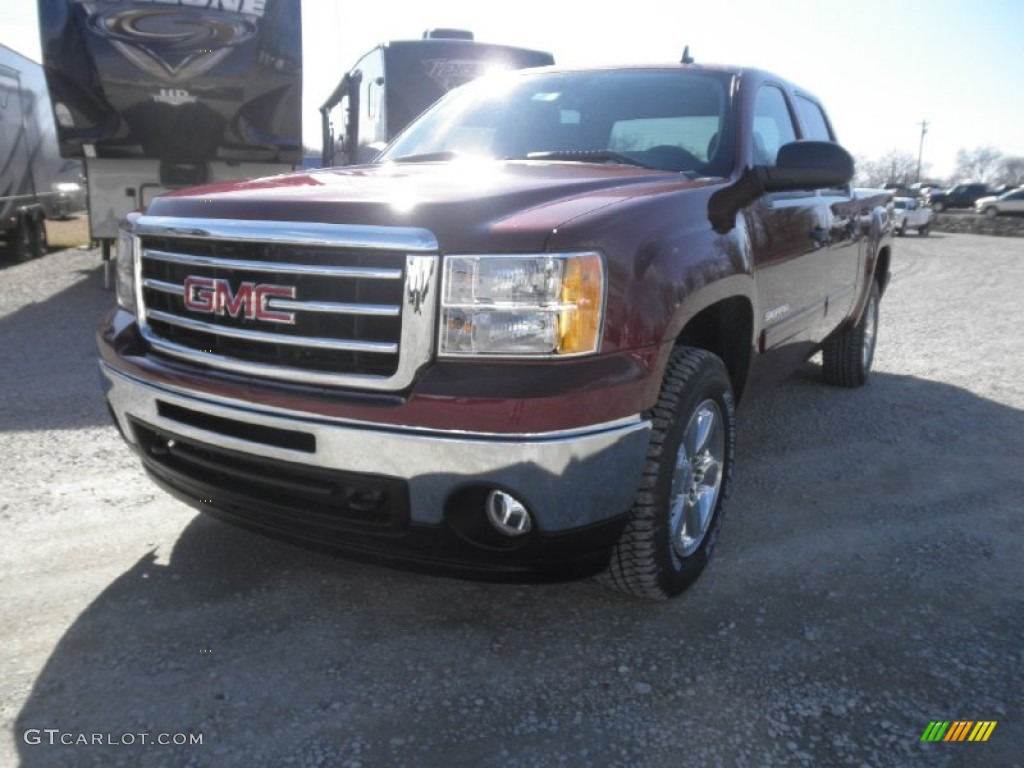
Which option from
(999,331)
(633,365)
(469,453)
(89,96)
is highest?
(89,96)

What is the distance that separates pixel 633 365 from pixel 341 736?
1197mm

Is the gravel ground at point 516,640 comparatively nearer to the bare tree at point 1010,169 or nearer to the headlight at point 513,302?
the headlight at point 513,302

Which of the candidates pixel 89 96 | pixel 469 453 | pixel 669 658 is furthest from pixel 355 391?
pixel 89 96

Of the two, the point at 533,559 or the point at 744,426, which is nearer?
the point at 533,559

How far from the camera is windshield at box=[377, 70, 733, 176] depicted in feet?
11.0

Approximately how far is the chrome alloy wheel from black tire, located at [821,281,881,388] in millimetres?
2745

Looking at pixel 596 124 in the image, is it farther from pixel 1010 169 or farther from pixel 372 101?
pixel 1010 169

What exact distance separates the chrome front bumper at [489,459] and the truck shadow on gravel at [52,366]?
2856mm

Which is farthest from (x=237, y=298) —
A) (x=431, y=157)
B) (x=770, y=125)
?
(x=770, y=125)

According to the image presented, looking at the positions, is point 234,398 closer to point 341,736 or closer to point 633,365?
point 341,736

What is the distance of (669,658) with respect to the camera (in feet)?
8.21

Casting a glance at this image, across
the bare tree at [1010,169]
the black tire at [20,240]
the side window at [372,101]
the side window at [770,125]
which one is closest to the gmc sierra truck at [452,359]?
the side window at [770,125]

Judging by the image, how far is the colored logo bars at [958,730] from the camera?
2156mm

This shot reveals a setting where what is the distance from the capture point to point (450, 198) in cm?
233
